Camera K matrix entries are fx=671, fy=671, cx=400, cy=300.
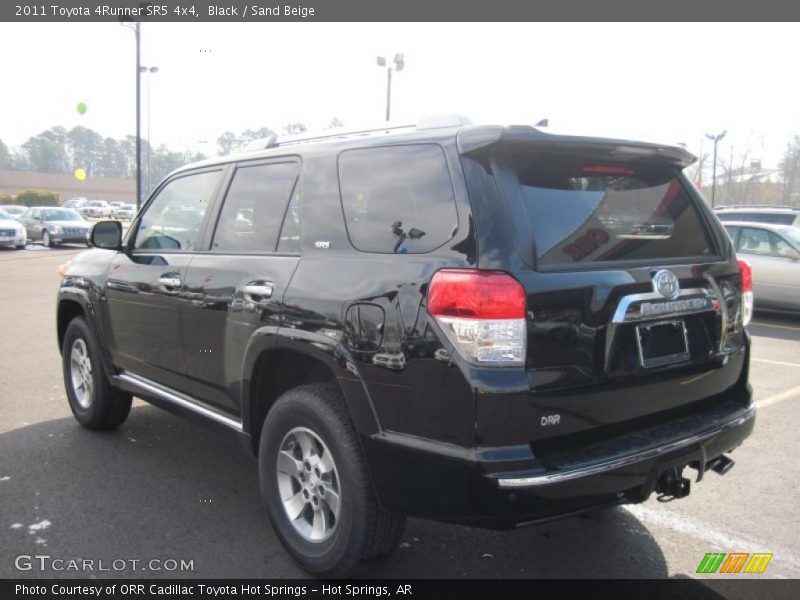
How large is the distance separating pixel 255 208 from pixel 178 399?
51.1 inches

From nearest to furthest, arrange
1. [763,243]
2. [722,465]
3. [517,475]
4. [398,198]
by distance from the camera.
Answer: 1. [517,475]
2. [398,198]
3. [722,465]
4. [763,243]

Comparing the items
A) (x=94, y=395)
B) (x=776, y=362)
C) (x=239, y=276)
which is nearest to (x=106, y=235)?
(x=94, y=395)

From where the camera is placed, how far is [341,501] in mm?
2834

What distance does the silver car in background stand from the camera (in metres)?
10.9

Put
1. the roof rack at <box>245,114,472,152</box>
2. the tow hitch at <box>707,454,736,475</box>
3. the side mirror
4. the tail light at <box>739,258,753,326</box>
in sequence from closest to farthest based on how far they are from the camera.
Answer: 1. the roof rack at <box>245,114,472,152</box>
2. the tow hitch at <box>707,454,736,475</box>
3. the tail light at <box>739,258,753,326</box>
4. the side mirror

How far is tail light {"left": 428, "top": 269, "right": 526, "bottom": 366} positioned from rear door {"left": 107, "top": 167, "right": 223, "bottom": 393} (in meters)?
2.07

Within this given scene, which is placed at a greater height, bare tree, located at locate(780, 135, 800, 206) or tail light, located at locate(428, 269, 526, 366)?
bare tree, located at locate(780, 135, 800, 206)

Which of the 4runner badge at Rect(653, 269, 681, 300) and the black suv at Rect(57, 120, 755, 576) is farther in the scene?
the 4runner badge at Rect(653, 269, 681, 300)

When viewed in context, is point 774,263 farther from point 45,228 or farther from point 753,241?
point 45,228

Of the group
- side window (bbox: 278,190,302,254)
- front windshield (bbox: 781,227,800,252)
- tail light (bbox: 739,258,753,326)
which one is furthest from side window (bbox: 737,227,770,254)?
side window (bbox: 278,190,302,254)

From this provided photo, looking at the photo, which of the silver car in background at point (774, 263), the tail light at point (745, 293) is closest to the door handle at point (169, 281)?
the tail light at point (745, 293)

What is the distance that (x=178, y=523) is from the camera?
11.8 feet

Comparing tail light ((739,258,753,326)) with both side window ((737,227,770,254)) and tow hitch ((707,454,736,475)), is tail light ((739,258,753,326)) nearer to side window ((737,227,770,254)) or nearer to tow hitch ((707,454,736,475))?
tow hitch ((707,454,736,475))

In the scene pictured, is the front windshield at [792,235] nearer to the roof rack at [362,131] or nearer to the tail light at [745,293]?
the tail light at [745,293]
